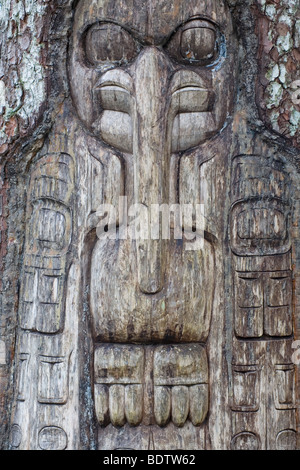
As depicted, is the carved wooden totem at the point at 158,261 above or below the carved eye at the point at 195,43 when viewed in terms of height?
below

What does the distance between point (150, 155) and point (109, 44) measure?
66 centimetres

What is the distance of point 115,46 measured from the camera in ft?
11.5

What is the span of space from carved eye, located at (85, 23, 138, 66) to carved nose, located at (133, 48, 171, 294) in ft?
0.48

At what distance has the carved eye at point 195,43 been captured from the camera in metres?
3.49

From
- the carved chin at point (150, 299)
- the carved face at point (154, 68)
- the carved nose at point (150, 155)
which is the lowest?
the carved chin at point (150, 299)

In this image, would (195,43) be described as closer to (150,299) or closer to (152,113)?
(152,113)

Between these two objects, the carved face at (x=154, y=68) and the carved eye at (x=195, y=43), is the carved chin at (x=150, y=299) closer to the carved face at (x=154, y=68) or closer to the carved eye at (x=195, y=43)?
the carved face at (x=154, y=68)

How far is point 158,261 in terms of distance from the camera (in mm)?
3365

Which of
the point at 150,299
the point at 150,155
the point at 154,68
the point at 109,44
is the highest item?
the point at 109,44

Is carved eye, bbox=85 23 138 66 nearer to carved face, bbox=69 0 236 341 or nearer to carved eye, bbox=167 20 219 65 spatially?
carved face, bbox=69 0 236 341

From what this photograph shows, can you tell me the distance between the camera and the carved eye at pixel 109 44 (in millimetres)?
3486

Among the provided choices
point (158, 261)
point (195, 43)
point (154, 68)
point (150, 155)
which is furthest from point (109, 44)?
point (158, 261)

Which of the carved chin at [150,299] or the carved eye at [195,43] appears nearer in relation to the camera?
the carved chin at [150,299]

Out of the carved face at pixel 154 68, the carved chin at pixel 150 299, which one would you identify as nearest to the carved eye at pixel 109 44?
the carved face at pixel 154 68
